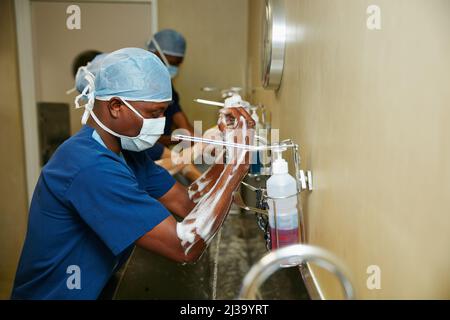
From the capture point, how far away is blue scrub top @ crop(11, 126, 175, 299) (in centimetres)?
86

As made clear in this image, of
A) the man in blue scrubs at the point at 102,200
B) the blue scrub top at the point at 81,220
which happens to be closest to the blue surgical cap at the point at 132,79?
the man in blue scrubs at the point at 102,200

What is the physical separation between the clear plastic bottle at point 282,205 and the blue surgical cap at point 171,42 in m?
1.33

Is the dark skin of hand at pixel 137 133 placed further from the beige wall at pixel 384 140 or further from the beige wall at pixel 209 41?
the beige wall at pixel 209 41

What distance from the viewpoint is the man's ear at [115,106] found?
3.13 feet

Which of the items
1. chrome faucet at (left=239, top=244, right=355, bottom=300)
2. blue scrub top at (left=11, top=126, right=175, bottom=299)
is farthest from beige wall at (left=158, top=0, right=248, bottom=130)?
chrome faucet at (left=239, top=244, right=355, bottom=300)

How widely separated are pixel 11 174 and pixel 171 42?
4.22ft

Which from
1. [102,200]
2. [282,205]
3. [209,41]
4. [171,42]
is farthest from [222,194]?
[171,42]

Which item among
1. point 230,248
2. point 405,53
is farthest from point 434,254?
point 230,248

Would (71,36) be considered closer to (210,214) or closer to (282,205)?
(210,214)

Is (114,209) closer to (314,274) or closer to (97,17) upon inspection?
(314,274)

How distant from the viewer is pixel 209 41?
196cm

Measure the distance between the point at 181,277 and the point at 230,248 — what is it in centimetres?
25

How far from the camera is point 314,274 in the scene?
1031 mm

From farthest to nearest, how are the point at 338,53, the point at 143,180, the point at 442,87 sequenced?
1. the point at 143,180
2. the point at 338,53
3. the point at 442,87
